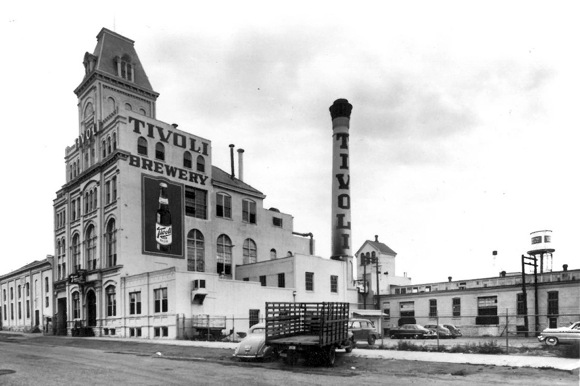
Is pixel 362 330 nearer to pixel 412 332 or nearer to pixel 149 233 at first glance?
pixel 412 332

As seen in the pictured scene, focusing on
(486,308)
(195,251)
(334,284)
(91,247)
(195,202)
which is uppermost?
(195,202)

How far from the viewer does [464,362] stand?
18297 mm

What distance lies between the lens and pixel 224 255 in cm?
5709

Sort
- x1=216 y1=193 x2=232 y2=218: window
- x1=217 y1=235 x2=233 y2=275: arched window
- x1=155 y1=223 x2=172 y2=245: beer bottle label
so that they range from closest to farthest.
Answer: x1=155 y1=223 x2=172 y2=245: beer bottle label < x1=217 y1=235 x2=233 y2=275: arched window < x1=216 y1=193 x2=232 y2=218: window

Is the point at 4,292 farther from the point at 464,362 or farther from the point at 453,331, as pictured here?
the point at 464,362

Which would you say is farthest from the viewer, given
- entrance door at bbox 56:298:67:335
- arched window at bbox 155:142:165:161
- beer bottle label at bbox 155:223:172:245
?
entrance door at bbox 56:298:67:335

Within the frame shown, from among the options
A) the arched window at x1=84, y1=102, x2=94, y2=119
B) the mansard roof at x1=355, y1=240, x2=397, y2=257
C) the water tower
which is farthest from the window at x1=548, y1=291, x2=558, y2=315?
the arched window at x1=84, y1=102, x2=94, y2=119

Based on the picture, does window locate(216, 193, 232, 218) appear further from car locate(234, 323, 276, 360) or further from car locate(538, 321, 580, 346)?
car locate(234, 323, 276, 360)

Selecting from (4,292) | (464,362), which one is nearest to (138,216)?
(464,362)

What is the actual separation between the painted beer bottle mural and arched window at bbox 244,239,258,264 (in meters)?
11.2

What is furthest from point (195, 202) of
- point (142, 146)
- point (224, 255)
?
point (142, 146)

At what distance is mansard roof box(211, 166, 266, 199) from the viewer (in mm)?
58312

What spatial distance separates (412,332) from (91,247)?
101ft

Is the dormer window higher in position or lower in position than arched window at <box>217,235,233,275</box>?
higher
